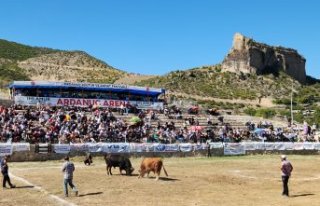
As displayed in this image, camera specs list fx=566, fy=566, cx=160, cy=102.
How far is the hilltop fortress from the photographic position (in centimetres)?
15838

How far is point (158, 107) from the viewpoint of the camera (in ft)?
201

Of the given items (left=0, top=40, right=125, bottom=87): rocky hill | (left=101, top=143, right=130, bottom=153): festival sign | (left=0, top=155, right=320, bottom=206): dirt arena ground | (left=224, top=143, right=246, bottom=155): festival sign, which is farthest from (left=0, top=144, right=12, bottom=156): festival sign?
(left=0, top=40, right=125, bottom=87): rocky hill

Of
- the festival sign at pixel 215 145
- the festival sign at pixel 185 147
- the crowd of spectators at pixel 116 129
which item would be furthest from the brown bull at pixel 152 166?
the festival sign at pixel 215 145

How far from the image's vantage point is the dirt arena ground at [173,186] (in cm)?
2200

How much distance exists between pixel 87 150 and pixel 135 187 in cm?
1654

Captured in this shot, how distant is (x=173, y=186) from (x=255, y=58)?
137 meters

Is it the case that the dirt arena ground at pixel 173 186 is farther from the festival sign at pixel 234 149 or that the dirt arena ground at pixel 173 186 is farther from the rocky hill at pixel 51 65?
the rocky hill at pixel 51 65

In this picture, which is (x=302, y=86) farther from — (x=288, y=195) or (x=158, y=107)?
(x=288, y=195)

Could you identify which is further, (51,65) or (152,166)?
(51,65)

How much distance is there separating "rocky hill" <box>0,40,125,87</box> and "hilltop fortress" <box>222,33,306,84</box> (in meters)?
32.6

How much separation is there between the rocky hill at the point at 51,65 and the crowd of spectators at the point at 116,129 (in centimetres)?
7752

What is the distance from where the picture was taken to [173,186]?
85.5 ft

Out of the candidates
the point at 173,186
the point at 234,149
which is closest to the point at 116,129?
the point at 234,149

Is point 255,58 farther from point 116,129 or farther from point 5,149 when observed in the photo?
point 5,149
